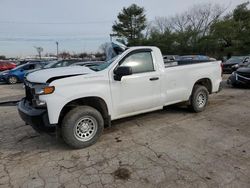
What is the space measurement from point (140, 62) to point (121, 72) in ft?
2.66

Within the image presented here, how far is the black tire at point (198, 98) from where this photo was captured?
6.07m

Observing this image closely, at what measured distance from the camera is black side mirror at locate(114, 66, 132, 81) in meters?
4.26

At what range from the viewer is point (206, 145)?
4.14 metres

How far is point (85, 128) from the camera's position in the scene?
166 inches

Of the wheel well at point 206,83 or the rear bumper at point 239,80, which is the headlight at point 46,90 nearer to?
the wheel well at point 206,83

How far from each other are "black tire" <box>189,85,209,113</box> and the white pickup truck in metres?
0.54

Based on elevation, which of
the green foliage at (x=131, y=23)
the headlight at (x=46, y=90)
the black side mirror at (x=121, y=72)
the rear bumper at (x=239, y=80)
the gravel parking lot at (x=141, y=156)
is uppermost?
the green foliage at (x=131, y=23)

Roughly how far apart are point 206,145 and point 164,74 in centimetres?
184

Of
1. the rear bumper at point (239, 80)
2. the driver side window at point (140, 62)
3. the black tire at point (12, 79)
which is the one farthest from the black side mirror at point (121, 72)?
the black tire at point (12, 79)

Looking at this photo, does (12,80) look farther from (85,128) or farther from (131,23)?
(131,23)

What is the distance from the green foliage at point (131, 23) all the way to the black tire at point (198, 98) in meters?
47.2

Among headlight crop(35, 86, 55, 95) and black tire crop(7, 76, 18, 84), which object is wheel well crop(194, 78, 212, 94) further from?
black tire crop(7, 76, 18, 84)

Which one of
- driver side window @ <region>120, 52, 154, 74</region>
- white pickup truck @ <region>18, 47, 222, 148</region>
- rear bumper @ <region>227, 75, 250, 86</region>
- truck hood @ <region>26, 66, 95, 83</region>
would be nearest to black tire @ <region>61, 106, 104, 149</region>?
white pickup truck @ <region>18, 47, 222, 148</region>

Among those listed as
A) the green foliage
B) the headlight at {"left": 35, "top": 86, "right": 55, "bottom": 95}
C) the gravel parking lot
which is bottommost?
the gravel parking lot
